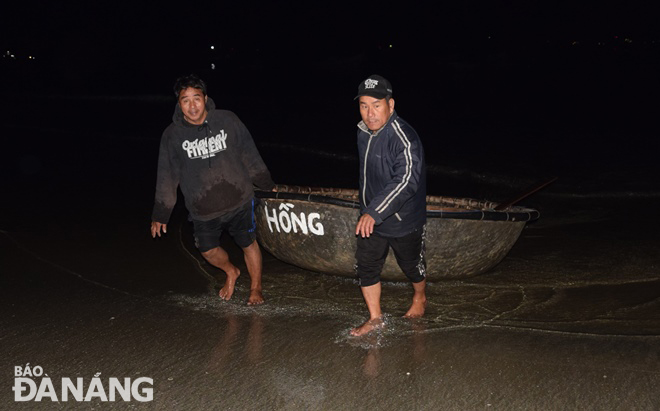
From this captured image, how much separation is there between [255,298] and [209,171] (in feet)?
3.05

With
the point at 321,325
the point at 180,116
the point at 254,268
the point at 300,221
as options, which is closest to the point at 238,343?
the point at 321,325

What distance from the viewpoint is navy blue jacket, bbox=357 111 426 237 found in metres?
4.21

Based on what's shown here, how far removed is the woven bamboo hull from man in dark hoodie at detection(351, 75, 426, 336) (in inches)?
21.9

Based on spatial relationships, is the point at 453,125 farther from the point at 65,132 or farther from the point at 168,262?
the point at 168,262

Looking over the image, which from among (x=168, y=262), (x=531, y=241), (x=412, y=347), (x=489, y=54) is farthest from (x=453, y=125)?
(x=489, y=54)

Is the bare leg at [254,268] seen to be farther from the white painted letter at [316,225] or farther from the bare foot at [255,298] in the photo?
the white painted letter at [316,225]

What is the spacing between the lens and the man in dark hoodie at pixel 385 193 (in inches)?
166

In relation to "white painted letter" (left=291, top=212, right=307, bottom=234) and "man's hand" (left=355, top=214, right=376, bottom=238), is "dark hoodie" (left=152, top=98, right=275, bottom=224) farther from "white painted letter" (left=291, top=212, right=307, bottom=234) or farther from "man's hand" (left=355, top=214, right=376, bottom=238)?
"man's hand" (left=355, top=214, right=376, bottom=238)

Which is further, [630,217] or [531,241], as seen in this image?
[630,217]

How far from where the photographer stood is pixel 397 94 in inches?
1265

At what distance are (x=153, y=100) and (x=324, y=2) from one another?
30324 mm

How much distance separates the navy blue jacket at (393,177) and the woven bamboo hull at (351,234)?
0.65m

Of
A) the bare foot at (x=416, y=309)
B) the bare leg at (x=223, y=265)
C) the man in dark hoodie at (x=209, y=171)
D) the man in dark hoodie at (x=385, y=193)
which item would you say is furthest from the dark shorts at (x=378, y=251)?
the bare leg at (x=223, y=265)

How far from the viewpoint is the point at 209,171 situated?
495cm
